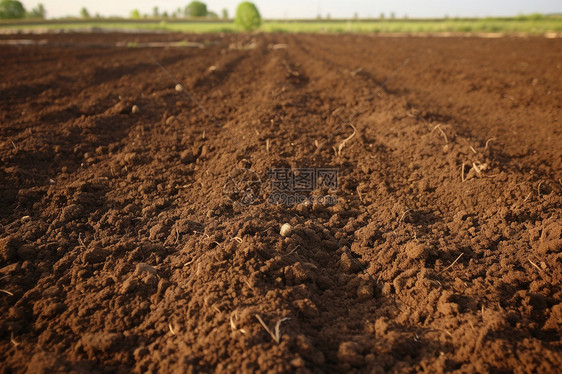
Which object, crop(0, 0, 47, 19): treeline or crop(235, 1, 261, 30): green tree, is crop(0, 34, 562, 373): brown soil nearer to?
crop(235, 1, 261, 30): green tree

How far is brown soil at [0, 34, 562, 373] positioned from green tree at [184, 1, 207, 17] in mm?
66007

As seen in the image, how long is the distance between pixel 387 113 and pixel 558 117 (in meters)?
3.01

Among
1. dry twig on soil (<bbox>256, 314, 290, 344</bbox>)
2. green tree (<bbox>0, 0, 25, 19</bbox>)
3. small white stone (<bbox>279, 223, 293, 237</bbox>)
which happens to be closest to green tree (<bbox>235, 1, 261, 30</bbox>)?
small white stone (<bbox>279, 223, 293, 237</bbox>)

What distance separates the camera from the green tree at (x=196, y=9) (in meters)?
62.2

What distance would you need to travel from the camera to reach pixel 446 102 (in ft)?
21.7

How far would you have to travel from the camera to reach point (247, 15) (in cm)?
2669

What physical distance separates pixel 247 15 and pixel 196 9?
42876mm

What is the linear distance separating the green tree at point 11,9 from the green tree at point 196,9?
26682 millimetres

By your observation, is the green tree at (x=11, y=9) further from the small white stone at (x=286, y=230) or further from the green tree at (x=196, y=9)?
the small white stone at (x=286, y=230)

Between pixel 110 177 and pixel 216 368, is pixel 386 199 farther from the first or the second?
pixel 110 177

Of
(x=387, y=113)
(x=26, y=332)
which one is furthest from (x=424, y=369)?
(x=387, y=113)

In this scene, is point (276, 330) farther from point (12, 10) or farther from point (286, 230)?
point (12, 10)

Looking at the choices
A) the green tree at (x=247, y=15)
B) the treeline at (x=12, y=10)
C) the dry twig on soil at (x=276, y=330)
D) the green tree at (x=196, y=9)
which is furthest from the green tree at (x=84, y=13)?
the dry twig on soil at (x=276, y=330)

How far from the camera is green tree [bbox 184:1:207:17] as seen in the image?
204 ft
